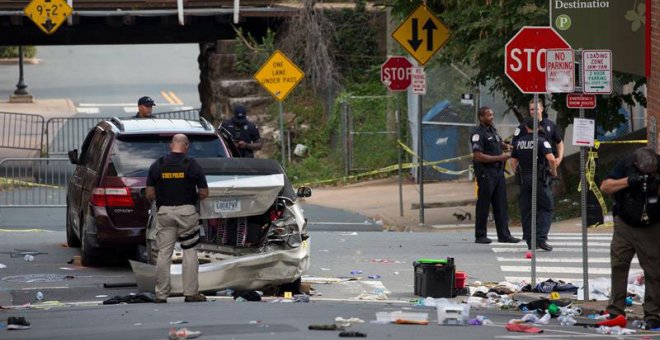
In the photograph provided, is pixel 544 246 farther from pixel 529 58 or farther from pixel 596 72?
pixel 596 72

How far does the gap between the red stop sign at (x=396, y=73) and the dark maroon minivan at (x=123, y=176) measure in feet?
25.9

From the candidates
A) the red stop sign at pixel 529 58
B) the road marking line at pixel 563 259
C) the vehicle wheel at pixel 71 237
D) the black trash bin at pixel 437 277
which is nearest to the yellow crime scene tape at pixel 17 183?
the vehicle wheel at pixel 71 237

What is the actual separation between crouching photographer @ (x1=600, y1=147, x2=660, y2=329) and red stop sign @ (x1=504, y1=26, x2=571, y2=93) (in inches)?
103

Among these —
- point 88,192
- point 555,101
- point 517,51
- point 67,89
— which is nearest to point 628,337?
point 517,51

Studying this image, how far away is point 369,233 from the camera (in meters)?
21.6

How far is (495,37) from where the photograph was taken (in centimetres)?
2216

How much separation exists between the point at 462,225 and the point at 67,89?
116 feet

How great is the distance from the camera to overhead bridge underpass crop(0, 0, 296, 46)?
111 ft

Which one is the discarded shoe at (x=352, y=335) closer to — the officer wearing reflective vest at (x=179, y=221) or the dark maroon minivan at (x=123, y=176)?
the officer wearing reflective vest at (x=179, y=221)

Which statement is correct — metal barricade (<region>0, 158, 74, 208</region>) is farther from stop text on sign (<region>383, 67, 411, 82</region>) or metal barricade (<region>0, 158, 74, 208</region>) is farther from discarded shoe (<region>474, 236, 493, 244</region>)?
discarded shoe (<region>474, 236, 493, 244</region>)

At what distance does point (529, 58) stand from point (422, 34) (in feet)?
27.8

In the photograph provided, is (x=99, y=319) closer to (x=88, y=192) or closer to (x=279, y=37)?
(x=88, y=192)

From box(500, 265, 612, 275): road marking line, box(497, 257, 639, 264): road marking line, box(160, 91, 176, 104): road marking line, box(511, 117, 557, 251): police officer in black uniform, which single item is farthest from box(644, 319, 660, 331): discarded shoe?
box(160, 91, 176, 104): road marking line

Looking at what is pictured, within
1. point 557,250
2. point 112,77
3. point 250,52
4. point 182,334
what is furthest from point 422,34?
point 112,77
